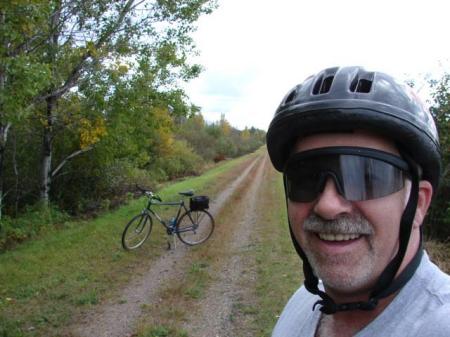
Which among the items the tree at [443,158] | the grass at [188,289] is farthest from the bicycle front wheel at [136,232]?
the tree at [443,158]

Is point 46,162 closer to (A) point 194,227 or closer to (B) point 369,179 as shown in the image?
(A) point 194,227

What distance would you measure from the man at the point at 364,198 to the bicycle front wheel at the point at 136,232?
826cm

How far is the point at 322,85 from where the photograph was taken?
156cm

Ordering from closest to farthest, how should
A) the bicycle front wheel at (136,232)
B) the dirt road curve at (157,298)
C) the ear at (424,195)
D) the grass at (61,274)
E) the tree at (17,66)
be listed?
the ear at (424,195)
the dirt road curve at (157,298)
the grass at (61,274)
the tree at (17,66)
the bicycle front wheel at (136,232)

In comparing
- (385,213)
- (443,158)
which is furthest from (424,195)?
(443,158)

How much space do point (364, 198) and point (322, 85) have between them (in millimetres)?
464

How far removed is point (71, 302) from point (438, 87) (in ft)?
36.5

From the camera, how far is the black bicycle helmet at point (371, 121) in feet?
4.32

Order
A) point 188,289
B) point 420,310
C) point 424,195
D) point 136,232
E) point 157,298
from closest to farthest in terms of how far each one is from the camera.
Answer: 1. point 420,310
2. point 424,195
3. point 157,298
4. point 188,289
5. point 136,232

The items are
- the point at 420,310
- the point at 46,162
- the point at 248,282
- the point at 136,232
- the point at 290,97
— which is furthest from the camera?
the point at 46,162

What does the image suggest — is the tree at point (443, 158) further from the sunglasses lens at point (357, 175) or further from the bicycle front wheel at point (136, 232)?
the sunglasses lens at point (357, 175)

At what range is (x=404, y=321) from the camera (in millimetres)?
1147

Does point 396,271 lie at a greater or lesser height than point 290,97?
lesser

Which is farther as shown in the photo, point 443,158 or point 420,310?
point 443,158
